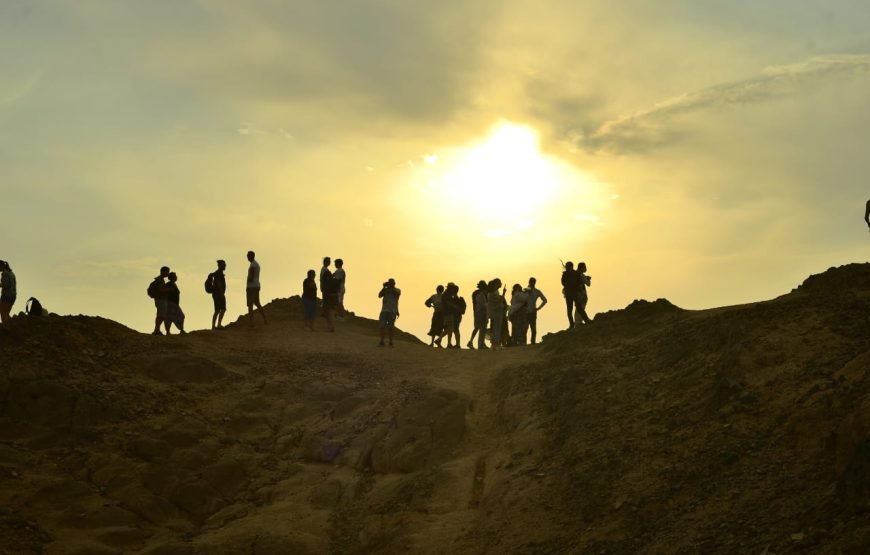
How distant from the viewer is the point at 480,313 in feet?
74.8

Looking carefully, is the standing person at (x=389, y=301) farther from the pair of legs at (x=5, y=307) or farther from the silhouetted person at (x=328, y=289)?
the pair of legs at (x=5, y=307)

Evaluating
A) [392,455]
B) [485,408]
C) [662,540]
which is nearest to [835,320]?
[662,540]

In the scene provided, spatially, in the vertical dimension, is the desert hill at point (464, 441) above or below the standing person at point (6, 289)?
below

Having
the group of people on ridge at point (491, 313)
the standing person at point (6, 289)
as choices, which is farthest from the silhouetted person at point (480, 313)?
the standing person at point (6, 289)

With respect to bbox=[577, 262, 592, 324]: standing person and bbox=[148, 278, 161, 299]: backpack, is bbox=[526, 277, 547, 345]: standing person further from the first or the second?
bbox=[148, 278, 161, 299]: backpack

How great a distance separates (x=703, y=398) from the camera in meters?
12.7

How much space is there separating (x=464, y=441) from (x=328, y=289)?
8147 mm

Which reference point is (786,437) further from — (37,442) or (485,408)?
(37,442)

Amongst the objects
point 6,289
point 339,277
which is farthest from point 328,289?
point 6,289

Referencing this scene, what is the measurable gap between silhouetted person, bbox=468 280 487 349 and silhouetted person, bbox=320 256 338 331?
11.3ft

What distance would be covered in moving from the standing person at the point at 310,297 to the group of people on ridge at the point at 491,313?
9.43 feet

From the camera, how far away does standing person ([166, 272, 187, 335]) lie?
21188 millimetres

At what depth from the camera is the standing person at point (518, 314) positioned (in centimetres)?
2173

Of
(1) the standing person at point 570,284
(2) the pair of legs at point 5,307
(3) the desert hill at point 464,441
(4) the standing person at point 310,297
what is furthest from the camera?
(4) the standing person at point 310,297
